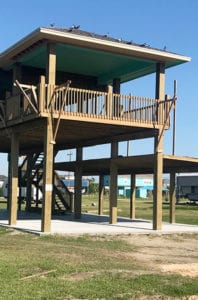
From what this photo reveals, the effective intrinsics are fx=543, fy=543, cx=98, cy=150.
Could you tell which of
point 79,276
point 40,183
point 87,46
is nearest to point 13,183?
point 87,46

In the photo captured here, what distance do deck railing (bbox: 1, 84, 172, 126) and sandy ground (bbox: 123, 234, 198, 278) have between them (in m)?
4.77

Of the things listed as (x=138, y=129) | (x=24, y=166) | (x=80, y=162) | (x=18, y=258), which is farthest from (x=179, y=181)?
(x=18, y=258)

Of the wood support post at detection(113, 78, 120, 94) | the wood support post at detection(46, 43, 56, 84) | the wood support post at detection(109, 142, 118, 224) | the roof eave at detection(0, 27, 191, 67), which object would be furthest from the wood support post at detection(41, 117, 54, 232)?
the wood support post at detection(113, 78, 120, 94)

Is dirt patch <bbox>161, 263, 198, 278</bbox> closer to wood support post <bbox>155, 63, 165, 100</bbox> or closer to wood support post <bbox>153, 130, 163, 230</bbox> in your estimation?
wood support post <bbox>153, 130, 163, 230</bbox>

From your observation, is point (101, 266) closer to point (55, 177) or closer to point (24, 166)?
point (55, 177)

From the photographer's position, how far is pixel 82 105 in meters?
20.7

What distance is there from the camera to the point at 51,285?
386 inches

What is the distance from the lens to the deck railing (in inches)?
774

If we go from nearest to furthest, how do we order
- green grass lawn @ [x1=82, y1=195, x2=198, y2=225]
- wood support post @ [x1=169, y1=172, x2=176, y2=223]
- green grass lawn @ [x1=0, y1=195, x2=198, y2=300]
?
1. green grass lawn @ [x1=0, y1=195, x2=198, y2=300]
2. wood support post @ [x1=169, y1=172, x2=176, y2=223]
3. green grass lawn @ [x1=82, y1=195, x2=198, y2=225]

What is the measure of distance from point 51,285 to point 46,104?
1068 cm

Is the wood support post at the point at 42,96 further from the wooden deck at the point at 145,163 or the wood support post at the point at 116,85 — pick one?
the wood support post at the point at 116,85

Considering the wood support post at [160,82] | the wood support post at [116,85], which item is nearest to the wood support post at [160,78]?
the wood support post at [160,82]

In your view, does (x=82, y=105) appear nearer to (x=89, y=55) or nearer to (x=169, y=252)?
(x=89, y=55)

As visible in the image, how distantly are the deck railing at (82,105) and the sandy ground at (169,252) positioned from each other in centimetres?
477
